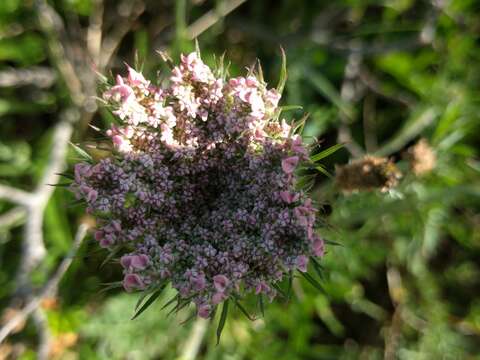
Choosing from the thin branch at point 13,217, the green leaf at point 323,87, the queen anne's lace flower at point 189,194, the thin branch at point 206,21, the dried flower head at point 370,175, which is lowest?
the thin branch at point 13,217

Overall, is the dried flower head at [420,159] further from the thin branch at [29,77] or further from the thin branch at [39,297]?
the thin branch at [29,77]

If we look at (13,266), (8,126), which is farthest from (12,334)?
(8,126)

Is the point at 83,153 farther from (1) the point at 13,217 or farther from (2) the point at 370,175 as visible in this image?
(1) the point at 13,217

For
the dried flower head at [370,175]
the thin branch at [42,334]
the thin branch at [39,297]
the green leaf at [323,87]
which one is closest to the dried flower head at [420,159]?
the dried flower head at [370,175]

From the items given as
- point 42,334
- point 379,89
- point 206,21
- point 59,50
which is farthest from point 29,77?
point 379,89

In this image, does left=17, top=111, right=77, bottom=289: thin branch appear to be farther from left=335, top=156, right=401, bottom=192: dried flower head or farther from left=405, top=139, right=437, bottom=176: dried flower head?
left=405, top=139, right=437, bottom=176: dried flower head

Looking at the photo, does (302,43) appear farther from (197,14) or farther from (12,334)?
(12,334)

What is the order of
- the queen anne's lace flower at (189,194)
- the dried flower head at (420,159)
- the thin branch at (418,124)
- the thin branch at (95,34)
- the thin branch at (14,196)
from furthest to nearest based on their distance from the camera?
1. the thin branch at (95,34)
2. the thin branch at (418,124)
3. the thin branch at (14,196)
4. the dried flower head at (420,159)
5. the queen anne's lace flower at (189,194)
